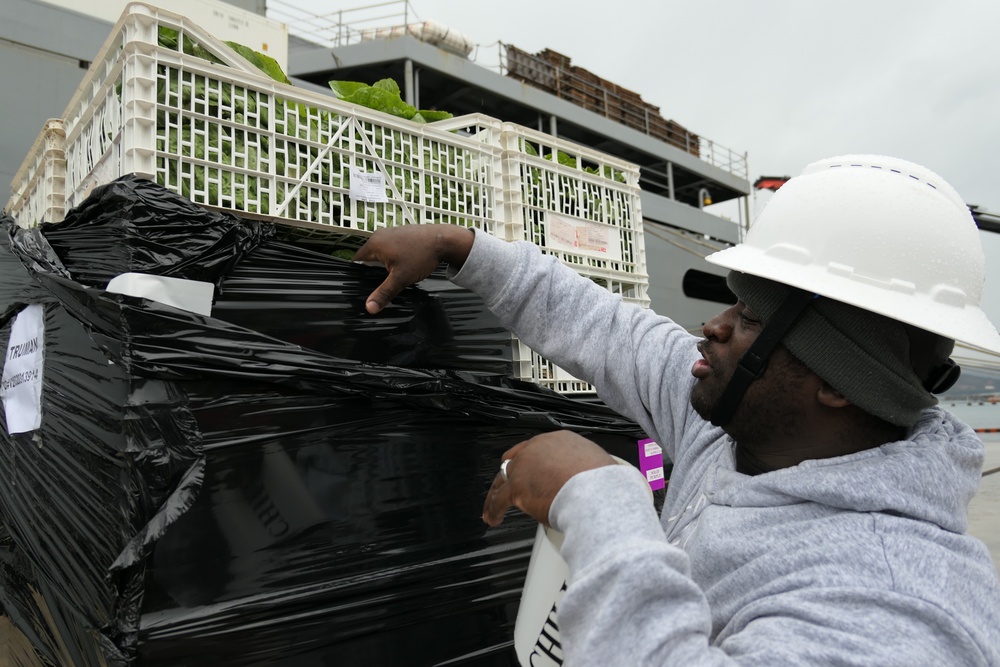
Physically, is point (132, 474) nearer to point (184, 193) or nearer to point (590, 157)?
point (184, 193)

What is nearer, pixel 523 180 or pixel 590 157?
pixel 523 180

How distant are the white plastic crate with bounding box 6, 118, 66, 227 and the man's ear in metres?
1.93

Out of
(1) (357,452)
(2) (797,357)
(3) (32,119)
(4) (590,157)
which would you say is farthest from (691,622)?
(3) (32,119)

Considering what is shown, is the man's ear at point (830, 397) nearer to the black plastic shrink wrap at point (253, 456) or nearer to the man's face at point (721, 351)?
the man's face at point (721, 351)

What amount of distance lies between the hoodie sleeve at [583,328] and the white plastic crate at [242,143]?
316 millimetres

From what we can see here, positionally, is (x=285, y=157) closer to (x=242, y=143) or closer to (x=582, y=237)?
(x=242, y=143)

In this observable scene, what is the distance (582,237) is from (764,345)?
111 cm

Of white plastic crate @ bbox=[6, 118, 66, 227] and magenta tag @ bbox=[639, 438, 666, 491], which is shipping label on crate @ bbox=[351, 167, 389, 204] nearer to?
white plastic crate @ bbox=[6, 118, 66, 227]

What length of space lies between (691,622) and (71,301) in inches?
49.1

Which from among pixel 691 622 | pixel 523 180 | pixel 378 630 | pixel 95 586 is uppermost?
pixel 523 180

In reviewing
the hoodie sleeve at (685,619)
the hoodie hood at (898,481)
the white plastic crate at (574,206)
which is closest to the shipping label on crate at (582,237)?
the white plastic crate at (574,206)

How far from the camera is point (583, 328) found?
4.73 ft

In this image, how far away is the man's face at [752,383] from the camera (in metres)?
1.01

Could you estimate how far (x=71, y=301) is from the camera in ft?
4.16
